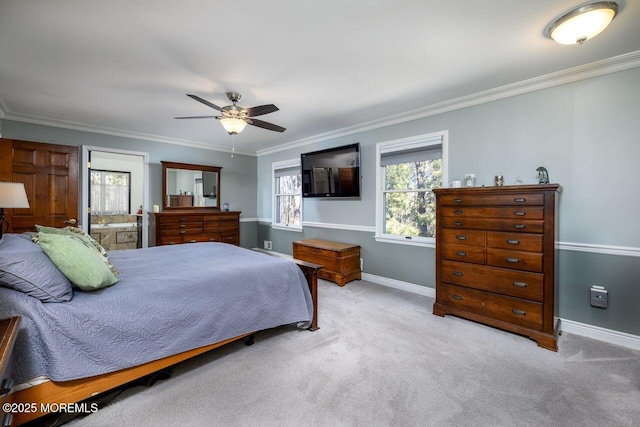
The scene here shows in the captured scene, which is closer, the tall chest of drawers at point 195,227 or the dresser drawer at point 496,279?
the dresser drawer at point 496,279

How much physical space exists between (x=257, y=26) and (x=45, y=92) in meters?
2.88

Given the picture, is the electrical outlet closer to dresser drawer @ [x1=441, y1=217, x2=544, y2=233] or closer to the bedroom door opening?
dresser drawer @ [x1=441, y1=217, x2=544, y2=233]

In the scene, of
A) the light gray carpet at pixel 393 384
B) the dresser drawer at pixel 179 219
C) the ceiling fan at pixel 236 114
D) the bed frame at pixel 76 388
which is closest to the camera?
the bed frame at pixel 76 388

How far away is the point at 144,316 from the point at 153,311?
0.18 ft

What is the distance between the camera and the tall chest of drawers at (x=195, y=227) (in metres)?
4.85

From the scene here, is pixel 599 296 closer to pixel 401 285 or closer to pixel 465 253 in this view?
pixel 465 253

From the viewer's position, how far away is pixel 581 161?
8.52 feet

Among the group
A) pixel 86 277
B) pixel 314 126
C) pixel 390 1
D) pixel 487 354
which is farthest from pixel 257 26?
pixel 487 354

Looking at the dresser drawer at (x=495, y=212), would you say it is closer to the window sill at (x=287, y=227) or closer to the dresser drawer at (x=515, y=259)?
the dresser drawer at (x=515, y=259)

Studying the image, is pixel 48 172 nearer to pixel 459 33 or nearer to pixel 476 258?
pixel 459 33

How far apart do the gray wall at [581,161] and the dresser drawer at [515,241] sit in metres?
0.57

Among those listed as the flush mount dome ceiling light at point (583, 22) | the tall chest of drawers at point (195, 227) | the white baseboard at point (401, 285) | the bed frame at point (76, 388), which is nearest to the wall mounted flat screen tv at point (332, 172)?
the white baseboard at point (401, 285)

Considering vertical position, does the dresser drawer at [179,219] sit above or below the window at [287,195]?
below

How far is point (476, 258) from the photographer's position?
2748 mm
